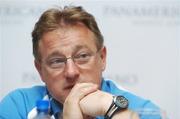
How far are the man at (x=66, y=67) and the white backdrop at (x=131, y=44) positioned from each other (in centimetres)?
24

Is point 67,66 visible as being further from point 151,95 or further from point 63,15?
point 151,95

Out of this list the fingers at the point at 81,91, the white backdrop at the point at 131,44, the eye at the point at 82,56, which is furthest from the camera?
the white backdrop at the point at 131,44

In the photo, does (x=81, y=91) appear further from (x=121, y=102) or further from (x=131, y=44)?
(x=131, y=44)

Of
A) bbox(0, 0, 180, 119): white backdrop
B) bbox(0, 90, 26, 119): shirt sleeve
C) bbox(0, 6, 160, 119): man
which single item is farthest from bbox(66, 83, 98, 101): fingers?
bbox(0, 0, 180, 119): white backdrop

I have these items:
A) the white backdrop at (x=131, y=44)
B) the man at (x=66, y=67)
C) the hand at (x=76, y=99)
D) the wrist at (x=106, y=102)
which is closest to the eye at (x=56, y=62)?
the man at (x=66, y=67)

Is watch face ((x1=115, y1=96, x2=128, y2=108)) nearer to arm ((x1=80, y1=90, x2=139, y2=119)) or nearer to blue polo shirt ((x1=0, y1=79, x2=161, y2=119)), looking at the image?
arm ((x1=80, y1=90, x2=139, y2=119))

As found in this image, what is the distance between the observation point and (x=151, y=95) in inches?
61.8

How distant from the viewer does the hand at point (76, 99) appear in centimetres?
105

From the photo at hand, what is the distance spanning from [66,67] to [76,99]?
0.45 ft

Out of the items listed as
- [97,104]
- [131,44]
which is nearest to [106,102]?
[97,104]

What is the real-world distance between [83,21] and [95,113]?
37 cm

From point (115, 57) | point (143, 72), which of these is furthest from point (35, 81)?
point (143, 72)

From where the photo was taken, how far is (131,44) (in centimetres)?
160

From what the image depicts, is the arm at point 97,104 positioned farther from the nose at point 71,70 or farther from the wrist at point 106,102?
the nose at point 71,70
